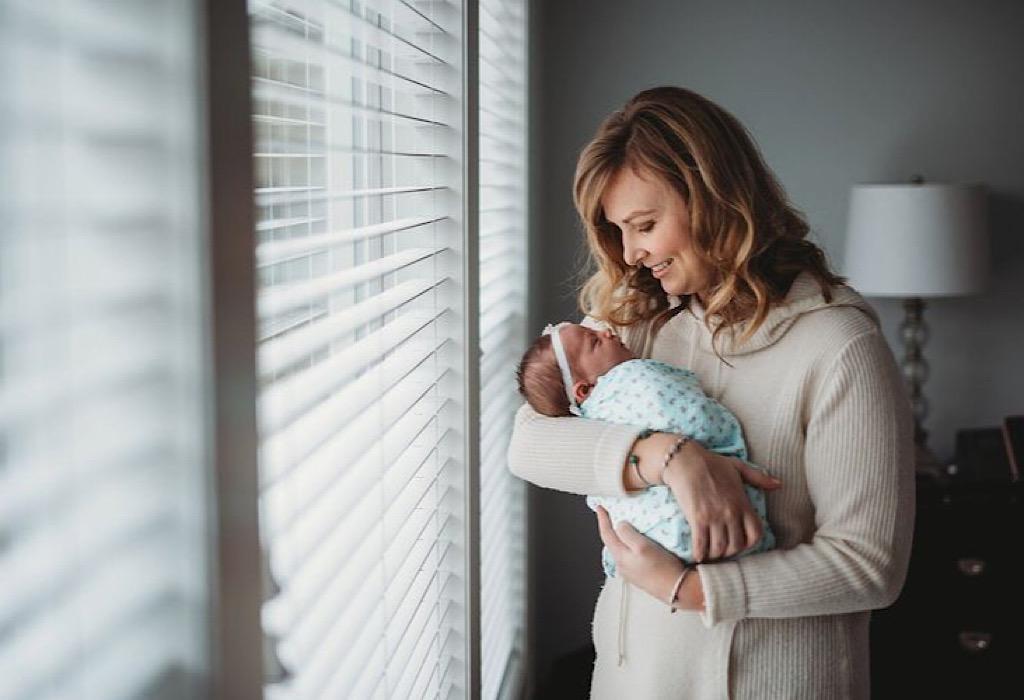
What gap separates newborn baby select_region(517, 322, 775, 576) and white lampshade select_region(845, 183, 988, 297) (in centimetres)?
139

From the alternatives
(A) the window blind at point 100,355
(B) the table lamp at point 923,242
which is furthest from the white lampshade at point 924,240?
(A) the window blind at point 100,355

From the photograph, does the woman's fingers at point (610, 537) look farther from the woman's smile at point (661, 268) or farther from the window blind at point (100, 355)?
the window blind at point (100, 355)

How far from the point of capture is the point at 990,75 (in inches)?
113

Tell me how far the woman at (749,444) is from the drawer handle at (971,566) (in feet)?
4.35

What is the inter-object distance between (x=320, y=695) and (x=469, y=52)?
0.98m

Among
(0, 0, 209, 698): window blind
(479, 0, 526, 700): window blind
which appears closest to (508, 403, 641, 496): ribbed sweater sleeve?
(479, 0, 526, 700): window blind

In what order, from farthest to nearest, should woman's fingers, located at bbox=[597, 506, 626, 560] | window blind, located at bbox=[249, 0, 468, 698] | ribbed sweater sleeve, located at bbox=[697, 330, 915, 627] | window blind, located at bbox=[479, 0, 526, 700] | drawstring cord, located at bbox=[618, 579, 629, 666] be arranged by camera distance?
window blind, located at bbox=[479, 0, 526, 700], drawstring cord, located at bbox=[618, 579, 629, 666], woman's fingers, located at bbox=[597, 506, 626, 560], ribbed sweater sleeve, located at bbox=[697, 330, 915, 627], window blind, located at bbox=[249, 0, 468, 698]

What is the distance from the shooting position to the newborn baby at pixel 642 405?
1328mm

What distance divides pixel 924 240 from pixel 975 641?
998 millimetres

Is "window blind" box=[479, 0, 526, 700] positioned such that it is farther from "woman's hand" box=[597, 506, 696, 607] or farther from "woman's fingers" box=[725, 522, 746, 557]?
"woman's fingers" box=[725, 522, 746, 557]

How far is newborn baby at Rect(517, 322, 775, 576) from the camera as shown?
133cm

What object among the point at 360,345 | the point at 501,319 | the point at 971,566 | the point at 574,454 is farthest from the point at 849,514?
the point at 971,566

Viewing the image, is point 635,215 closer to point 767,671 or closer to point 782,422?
point 782,422

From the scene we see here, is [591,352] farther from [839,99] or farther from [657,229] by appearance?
[839,99]
